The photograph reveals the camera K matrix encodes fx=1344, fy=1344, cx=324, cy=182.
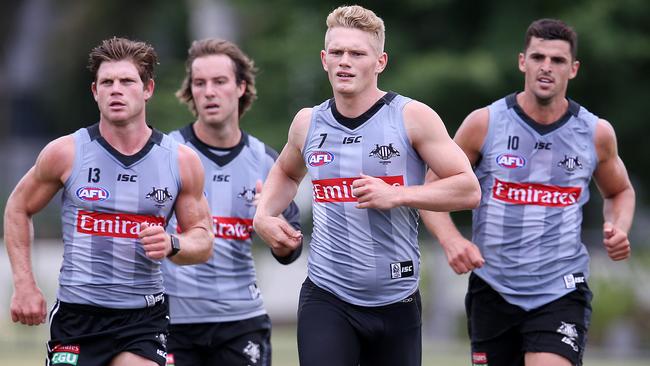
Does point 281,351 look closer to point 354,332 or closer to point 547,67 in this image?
point 547,67

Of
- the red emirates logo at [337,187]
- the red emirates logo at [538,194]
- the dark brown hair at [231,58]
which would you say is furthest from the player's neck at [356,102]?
the dark brown hair at [231,58]

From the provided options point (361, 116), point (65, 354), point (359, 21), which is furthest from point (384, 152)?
point (65, 354)

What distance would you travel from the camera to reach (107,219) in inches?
276

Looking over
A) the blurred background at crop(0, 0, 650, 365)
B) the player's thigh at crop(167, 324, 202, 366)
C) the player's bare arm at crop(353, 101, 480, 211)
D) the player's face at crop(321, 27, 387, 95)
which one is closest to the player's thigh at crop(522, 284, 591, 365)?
the player's bare arm at crop(353, 101, 480, 211)

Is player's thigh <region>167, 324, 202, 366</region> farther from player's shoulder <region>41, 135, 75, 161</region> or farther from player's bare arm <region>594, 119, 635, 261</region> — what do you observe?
player's bare arm <region>594, 119, 635, 261</region>

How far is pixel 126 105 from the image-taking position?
7.03 meters

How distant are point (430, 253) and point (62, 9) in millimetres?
14812

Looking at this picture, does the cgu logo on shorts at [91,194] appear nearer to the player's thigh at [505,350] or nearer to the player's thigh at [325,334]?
the player's thigh at [325,334]

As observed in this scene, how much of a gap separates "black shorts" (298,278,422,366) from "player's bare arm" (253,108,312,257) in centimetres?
30

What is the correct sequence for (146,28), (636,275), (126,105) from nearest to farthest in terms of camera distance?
(126,105)
(636,275)
(146,28)

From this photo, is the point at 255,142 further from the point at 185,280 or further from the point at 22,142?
the point at 22,142

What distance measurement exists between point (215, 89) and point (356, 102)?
73.6 inches

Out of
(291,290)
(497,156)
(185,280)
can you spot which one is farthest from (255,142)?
(291,290)

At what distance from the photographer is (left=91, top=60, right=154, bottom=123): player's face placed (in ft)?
23.0
